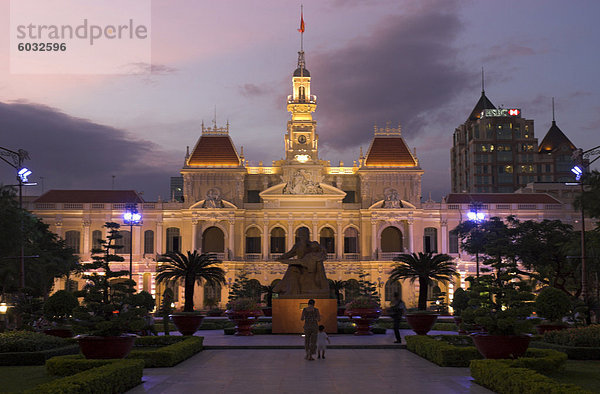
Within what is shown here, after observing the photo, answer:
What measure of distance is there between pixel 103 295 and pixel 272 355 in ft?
17.8

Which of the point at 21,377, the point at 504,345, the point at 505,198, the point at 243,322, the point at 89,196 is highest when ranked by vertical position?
the point at 89,196

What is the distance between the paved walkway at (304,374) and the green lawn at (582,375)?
7.10ft

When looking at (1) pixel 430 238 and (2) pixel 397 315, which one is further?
(1) pixel 430 238

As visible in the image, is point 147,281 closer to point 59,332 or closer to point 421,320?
point 59,332

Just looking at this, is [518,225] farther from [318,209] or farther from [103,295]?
[103,295]

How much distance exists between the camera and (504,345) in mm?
18141

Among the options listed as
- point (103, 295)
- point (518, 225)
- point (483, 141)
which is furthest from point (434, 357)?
point (483, 141)

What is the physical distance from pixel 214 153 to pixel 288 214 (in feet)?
35.3

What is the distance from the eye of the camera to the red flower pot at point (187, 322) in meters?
29.1

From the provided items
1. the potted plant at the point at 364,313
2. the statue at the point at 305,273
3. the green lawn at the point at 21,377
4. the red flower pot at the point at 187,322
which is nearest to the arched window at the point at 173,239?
the potted plant at the point at 364,313

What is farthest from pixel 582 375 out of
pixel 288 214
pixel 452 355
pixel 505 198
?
pixel 505 198

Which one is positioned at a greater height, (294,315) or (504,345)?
(504,345)

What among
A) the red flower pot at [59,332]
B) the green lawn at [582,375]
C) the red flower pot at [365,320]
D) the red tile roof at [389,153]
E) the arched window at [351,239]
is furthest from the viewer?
the red tile roof at [389,153]

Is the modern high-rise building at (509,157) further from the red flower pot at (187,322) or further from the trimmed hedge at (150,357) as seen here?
the trimmed hedge at (150,357)
